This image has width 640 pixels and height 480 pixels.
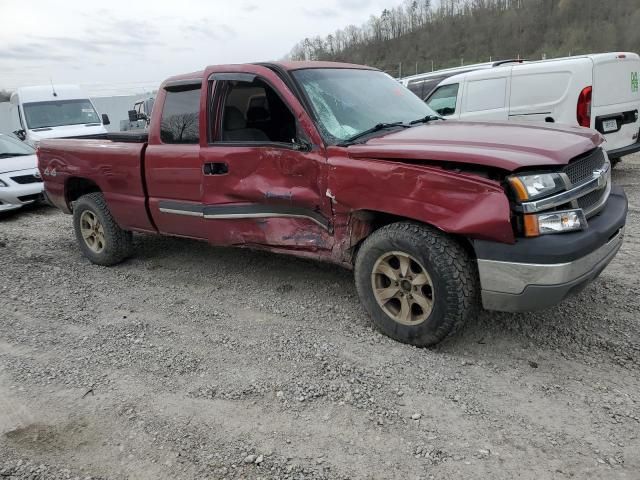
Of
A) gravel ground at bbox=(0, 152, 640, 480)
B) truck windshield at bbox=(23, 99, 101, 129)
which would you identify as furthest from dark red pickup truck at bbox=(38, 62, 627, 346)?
truck windshield at bbox=(23, 99, 101, 129)

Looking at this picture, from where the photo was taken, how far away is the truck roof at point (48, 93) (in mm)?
12367

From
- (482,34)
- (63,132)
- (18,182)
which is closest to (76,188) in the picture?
(18,182)

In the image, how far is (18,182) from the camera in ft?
28.6

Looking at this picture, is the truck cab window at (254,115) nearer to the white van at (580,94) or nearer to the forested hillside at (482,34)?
the white van at (580,94)

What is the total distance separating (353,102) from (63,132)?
1008cm

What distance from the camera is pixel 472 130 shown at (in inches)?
140

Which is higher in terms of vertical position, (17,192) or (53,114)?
(53,114)

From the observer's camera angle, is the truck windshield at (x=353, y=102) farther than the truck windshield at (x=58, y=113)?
No

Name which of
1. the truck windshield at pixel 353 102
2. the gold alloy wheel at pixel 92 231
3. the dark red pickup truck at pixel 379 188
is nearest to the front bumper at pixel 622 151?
the dark red pickup truck at pixel 379 188

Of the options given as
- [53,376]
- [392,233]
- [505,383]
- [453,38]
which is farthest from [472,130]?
[453,38]

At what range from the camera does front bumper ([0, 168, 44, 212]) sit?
8.47m

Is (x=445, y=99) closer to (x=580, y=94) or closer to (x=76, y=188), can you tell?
(x=580, y=94)

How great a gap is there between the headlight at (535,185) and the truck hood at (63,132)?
434 inches

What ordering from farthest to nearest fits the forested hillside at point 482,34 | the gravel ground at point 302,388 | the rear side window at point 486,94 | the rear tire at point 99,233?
the forested hillside at point 482,34, the rear side window at point 486,94, the rear tire at point 99,233, the gravel ground at point 302,388
